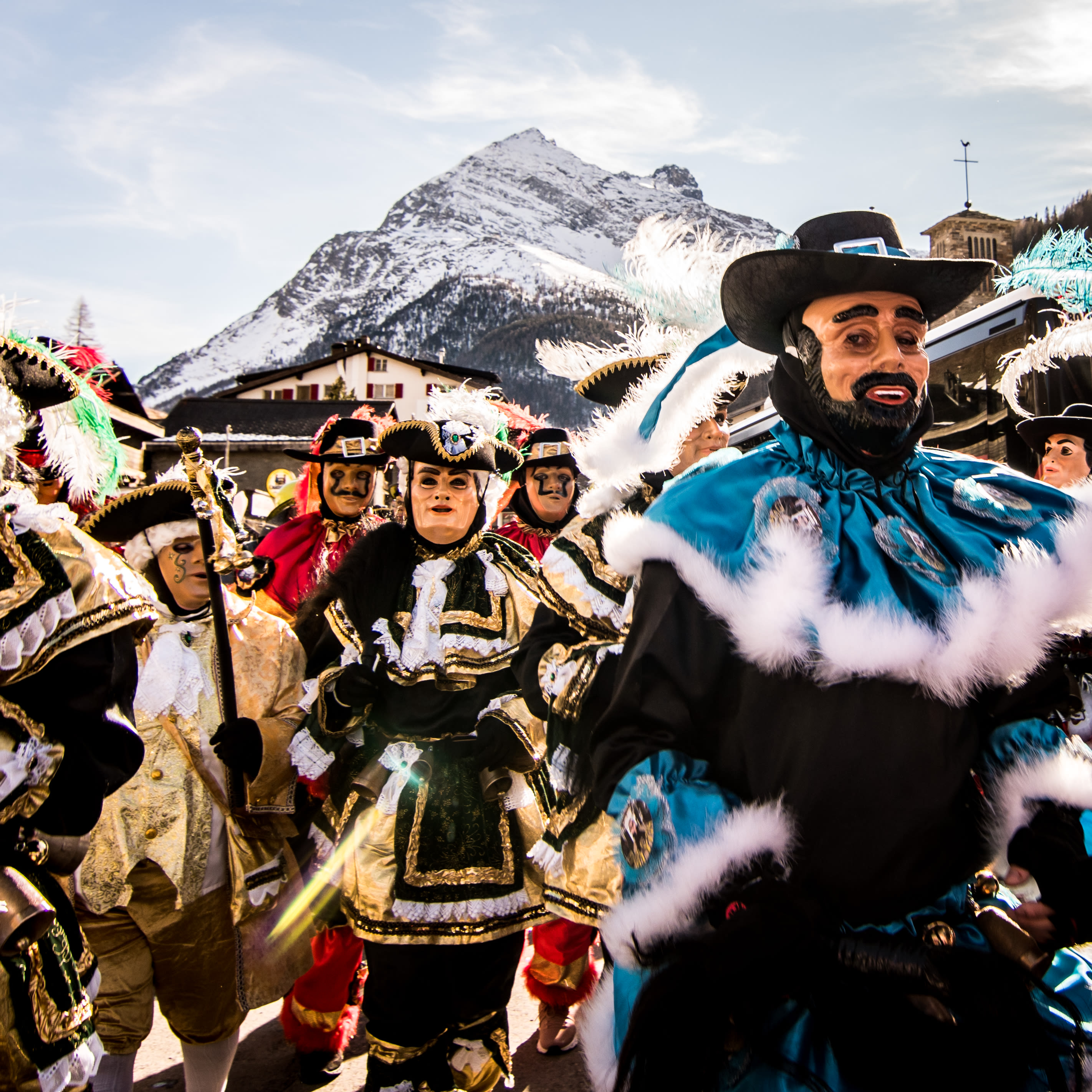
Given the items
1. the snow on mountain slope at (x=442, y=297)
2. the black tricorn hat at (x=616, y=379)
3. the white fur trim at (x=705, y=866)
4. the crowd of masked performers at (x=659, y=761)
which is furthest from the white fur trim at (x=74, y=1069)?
the snow on mountain slope at (x=442, y=297)

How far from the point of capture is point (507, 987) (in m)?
3.38

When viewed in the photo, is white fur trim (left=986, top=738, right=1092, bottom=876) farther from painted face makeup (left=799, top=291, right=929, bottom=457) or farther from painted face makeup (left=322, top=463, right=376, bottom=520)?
painted face makeup (left=322, top=463, right=376, bottom=520)

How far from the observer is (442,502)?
12.3 feet

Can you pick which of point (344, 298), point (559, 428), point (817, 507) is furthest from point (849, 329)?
point (344, 298)

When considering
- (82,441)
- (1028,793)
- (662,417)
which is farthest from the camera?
(82,441)

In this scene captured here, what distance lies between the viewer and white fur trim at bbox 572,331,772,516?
2.45 meters

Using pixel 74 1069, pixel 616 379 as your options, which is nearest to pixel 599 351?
pixel 616 379

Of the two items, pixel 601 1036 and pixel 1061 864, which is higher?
pixel 1061 864

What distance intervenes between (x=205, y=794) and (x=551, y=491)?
11.2 ft

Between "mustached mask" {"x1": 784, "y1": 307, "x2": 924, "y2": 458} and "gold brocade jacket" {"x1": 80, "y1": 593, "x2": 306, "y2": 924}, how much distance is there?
2.55m

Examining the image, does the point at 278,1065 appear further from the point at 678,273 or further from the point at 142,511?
the point at 678,273

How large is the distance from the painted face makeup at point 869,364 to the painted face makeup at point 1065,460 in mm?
2866

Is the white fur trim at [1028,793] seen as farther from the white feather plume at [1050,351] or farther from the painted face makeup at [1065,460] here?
the painted face makeup at [1065,460]

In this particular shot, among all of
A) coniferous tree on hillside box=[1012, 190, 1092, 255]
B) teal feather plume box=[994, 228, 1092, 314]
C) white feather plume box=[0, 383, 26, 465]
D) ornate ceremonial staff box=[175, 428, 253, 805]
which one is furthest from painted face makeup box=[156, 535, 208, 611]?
coniferous tree on hillside box=[1012, 190, 1092, 255]
